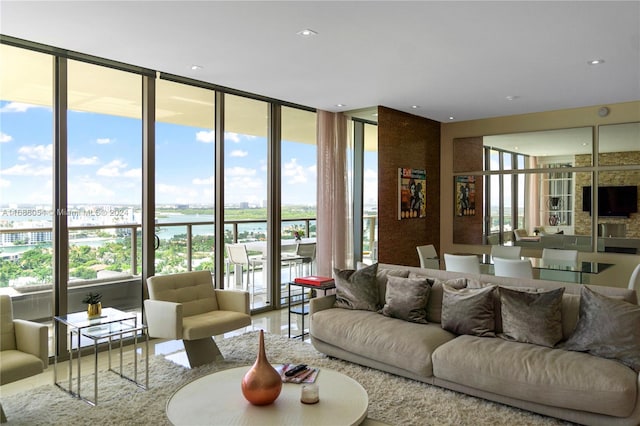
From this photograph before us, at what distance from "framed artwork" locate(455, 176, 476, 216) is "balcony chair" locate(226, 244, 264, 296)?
3.57m

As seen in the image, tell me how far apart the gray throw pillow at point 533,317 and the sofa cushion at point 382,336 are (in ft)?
1.57

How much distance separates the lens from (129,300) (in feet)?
16.0

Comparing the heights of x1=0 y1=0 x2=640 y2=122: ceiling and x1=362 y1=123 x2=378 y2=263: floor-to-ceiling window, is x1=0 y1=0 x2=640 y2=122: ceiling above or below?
above

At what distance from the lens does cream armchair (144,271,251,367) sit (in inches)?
153

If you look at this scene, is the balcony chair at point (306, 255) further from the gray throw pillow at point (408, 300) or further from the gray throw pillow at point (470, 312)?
the gray throw pillow at point (470, 312)

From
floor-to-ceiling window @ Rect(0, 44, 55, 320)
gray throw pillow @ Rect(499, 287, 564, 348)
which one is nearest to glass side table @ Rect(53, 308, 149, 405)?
floor-to-ceiling window @ Rect(0, 44, 55, 320)

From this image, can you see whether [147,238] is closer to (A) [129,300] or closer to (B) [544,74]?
(A) [129,300]

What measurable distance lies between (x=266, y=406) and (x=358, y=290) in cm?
203

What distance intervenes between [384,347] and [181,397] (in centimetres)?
166

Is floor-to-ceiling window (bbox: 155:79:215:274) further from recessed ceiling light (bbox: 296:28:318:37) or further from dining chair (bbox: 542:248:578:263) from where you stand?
dining chair (bbox: 542:248:578:263)

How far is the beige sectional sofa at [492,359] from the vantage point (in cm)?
278

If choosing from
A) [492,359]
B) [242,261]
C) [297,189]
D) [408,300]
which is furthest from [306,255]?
[492,359]

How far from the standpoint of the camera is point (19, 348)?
335cm

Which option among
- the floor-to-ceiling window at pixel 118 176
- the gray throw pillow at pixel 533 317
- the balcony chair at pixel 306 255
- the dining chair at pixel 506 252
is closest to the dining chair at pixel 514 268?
the gray throw pillow at pixel 533 317
